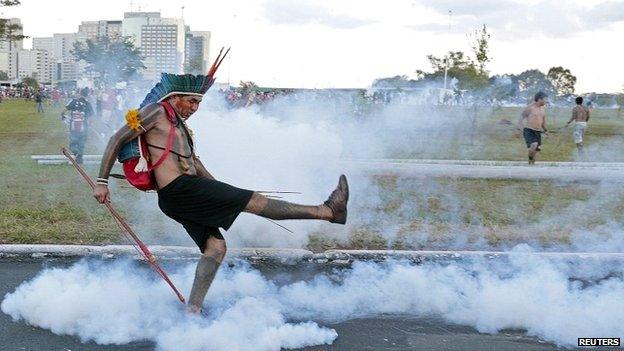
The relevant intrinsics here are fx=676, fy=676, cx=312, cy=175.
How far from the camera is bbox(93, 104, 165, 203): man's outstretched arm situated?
15.3 feet

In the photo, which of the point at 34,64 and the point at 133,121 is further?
the point at 34,64

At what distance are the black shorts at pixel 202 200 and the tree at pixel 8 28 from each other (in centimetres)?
2831

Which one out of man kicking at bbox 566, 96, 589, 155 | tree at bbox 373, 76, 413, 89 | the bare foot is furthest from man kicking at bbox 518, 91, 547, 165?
the bare foot

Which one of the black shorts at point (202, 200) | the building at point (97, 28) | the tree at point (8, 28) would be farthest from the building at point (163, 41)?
the building at point (97, 28)

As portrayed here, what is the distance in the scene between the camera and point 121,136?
4.67m

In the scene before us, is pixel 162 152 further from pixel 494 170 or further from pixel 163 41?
pixel 163 41

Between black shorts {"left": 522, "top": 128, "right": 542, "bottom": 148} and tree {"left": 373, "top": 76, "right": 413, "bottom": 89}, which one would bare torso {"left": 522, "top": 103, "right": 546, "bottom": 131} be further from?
tree {"left": 373, "top": 76, "right": 413, "bottom": 89}

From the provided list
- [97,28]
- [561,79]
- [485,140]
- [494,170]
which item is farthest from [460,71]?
[97,28]

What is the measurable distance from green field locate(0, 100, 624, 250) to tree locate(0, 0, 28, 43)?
18.6 metres

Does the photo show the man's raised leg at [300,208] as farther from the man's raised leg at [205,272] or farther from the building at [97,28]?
the building at [97,28]

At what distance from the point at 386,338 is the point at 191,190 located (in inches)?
69.5

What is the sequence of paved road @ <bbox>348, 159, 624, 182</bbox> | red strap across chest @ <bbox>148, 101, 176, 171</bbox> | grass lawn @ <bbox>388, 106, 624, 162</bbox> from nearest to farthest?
red strap across chest @ <bbox>148, 101, 176, 171</bbox> < paved road @ <bbox>348, 159, 624, 182</bbox> < grass lawn @ <bbox>388, 106, 624, 162</bbox>

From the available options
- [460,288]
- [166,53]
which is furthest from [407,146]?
[460,288]

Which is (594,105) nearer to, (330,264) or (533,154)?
(533,154)
